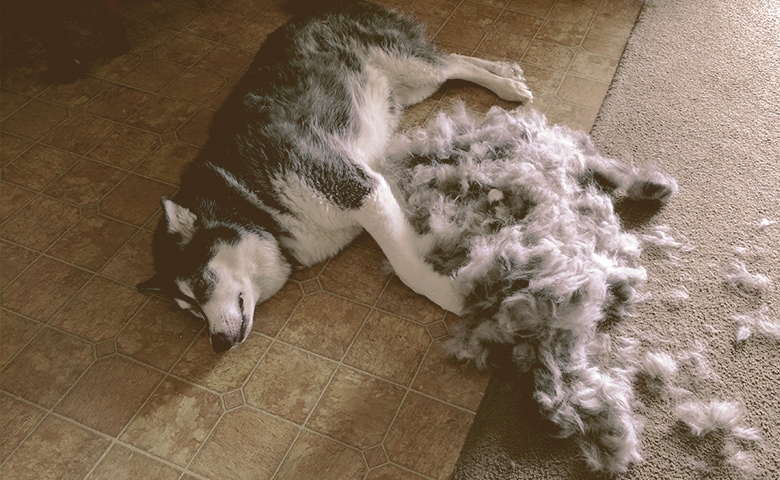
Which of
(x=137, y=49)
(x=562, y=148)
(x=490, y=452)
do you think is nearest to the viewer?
(x=490, y=452)

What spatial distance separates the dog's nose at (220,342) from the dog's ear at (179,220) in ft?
0.98

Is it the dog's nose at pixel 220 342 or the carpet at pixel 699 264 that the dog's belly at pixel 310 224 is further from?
the carpet at pixel 699 264

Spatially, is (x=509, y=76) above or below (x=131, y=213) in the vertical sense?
above

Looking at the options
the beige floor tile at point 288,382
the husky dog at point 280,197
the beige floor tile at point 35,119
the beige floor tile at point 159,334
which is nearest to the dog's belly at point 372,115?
the husky dog at point 280,197

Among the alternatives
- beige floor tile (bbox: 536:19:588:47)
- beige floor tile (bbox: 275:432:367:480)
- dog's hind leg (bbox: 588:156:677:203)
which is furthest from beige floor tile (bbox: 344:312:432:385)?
beige floor tile (bbox: 536:19:588:47)

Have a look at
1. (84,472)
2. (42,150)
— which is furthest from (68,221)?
(84,472)

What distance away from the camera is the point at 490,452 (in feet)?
4.89

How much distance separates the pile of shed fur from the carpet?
0.10 feet

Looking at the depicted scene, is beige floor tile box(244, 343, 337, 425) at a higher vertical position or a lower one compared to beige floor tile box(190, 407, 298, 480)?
higher

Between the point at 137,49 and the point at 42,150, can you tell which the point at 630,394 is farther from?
the point at 137,49

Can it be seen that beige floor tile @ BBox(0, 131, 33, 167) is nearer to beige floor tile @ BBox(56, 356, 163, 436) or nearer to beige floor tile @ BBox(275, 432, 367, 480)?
beige floor tile @ BBox(56, 356, 163, 436)

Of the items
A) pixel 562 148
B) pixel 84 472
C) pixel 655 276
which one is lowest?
pixel 84 472

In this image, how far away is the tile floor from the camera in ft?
5.16

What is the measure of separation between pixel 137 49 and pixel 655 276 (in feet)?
8.65
